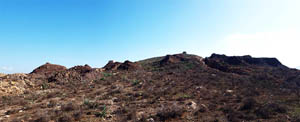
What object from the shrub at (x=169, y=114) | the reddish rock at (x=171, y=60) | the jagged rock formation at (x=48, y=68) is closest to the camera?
the shrub at (x=169, y=114)

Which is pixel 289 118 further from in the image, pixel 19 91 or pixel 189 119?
pixel 19 91

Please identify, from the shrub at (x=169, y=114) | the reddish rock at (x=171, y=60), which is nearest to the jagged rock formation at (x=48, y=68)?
the reddish rock at (x=171, y=60)

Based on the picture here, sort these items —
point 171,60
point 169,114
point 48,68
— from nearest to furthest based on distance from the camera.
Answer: point 169,114, point 48,68, point 171,60

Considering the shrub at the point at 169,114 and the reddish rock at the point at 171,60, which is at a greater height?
the reddish rock at the point at 171,60

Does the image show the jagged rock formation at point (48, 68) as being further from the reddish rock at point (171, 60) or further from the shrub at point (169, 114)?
the shrub at point (169, 114)

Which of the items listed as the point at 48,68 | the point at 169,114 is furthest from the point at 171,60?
the point at 169,114

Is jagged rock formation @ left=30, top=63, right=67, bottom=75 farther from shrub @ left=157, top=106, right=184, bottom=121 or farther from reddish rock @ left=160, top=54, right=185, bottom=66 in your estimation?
shrub @ left=157, top=106, right=184, bottom=121

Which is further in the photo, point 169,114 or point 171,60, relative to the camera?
point 171,60

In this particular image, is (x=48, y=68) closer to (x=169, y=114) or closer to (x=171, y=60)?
(x=171, y=60)

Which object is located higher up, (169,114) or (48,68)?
(48,68)

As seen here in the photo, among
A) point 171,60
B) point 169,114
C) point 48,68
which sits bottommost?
point 169,114

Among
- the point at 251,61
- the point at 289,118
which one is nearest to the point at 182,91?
the point at 289,118

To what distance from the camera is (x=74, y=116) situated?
5.72 meters

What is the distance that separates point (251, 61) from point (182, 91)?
31508 millimetres
